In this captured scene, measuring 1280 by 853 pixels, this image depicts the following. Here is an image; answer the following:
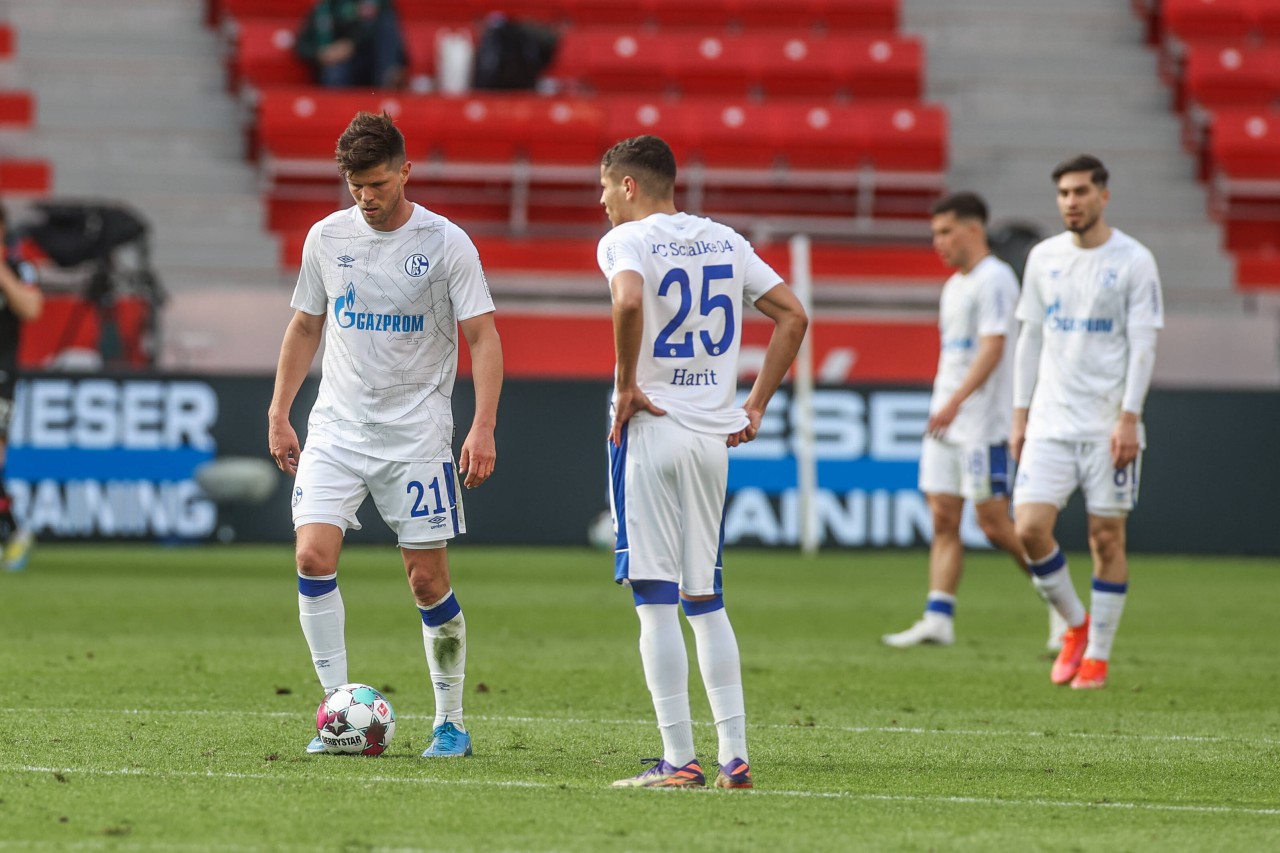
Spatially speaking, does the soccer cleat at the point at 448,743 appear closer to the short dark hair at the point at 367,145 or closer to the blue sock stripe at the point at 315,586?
the blue sock stripe at the point at 315,586

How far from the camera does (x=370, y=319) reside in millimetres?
6133

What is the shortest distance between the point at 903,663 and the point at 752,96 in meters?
14.0

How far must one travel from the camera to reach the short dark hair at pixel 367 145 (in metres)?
5.84

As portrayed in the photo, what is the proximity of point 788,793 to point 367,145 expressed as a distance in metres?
2.29

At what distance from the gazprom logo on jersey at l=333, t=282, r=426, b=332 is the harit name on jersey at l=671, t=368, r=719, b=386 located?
3.27 ft

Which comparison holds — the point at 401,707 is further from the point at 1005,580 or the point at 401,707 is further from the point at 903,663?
the point at 1005,580

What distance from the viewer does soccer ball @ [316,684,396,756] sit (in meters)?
6.01

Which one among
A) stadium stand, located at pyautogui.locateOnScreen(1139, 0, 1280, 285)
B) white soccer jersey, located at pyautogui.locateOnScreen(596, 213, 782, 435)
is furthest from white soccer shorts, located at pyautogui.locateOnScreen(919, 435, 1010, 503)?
stadium stand, located at pyautogui.locateOnScreen(1139, 0, 1280, 285)

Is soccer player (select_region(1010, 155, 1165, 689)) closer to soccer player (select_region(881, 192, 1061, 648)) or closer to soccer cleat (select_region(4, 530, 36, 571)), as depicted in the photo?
soccer player (select_region(881, 192, 1061, 648))

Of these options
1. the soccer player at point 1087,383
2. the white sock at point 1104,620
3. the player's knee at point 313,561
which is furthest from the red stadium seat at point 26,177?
the player's knee at point 313,561

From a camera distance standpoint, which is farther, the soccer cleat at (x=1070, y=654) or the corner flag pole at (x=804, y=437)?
the corner flag pole at (x=804, y=437)

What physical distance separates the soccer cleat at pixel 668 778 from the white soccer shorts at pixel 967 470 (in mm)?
4656

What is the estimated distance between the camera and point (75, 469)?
15.5m

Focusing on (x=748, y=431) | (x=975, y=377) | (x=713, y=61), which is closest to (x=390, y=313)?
(x=748, y=431)
